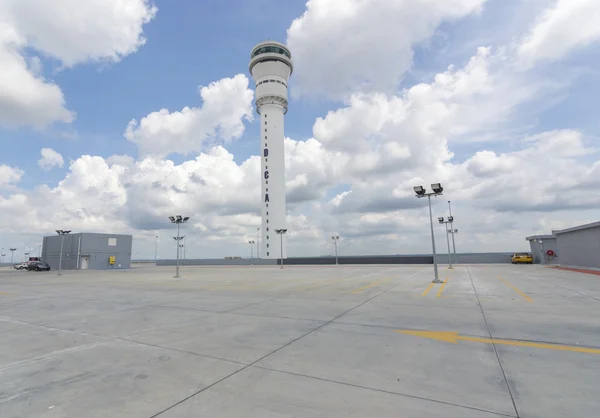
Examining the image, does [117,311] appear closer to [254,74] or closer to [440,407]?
[440,407]

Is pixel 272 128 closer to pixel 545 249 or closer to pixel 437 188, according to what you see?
pixel 545 249

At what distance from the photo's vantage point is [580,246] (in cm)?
3288

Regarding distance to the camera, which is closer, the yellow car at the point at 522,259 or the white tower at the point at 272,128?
the yellow car at the point at 522,259

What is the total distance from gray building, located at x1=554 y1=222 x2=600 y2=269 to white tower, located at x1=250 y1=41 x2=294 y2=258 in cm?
5031

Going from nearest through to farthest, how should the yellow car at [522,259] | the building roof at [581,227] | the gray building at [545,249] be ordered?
the building roof at [581,227], the gray building at [545,249], the yellow car at [522,259]

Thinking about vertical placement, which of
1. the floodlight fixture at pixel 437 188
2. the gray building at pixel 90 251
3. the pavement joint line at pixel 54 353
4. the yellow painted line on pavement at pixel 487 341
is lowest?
the yellow painted line on pavement at pixel 487 341

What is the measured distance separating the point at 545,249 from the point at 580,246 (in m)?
15.9

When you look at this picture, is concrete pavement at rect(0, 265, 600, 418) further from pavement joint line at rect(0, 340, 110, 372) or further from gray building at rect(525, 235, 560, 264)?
gray building at rect(525, 235, 560, 264)

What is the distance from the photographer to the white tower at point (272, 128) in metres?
76.4

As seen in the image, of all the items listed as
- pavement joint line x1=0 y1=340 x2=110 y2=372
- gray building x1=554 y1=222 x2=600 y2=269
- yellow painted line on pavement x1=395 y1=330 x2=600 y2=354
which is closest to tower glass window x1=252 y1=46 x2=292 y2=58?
gray building x1=554 y1=222 x2=600 y2=269

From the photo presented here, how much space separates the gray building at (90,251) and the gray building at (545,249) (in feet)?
260

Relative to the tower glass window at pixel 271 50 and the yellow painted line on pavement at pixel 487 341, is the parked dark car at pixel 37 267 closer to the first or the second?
the yellow painted line on pavement at pixel 487 341

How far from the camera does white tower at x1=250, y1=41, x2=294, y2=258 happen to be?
7638 cm

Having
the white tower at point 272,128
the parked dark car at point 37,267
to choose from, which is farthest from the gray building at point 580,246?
the parked dark car at point 37,267
